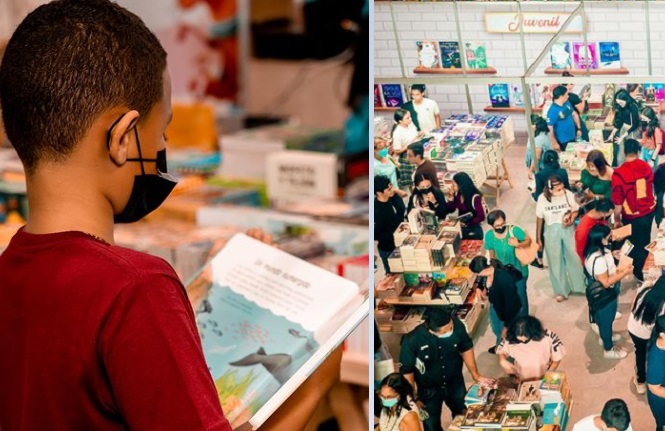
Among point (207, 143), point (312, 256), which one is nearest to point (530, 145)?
point (312, 256)

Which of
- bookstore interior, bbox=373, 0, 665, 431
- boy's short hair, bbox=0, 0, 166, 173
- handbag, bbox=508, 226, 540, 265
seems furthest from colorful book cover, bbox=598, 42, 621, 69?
boy's short hair, bbox=0, 0, 166, 173

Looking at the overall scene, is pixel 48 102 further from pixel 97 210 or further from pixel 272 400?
pixel 272 400

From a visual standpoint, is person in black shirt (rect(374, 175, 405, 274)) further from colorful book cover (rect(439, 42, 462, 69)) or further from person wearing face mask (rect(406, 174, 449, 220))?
colorful book cover (rect(439, 42, 462, 69))

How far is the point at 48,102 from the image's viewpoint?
108 cm

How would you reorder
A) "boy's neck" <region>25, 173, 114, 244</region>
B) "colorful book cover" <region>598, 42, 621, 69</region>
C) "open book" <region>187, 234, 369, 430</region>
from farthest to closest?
"open book" <region>187, 234, 369, 430</region> < "boy's neck" <region>25, 173, 114, 244</region> < "colorful book cover" <region>598, 42, 621, 69</region>

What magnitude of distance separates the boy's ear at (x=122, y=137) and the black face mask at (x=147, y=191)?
30 millimetres

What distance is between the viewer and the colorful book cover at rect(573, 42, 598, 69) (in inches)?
40.1

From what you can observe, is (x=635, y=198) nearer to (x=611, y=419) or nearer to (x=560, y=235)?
(x=560, y=235)

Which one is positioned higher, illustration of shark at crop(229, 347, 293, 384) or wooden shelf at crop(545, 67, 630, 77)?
wooden shelf at crop(545, 67, 630, 77)

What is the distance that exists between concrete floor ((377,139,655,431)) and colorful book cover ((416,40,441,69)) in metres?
0.14

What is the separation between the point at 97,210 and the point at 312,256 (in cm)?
96

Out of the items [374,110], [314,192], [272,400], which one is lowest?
[314,192]

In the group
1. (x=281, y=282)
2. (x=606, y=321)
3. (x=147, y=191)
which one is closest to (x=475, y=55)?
(x=606, y=321)

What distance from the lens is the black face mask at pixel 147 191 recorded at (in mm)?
1164
